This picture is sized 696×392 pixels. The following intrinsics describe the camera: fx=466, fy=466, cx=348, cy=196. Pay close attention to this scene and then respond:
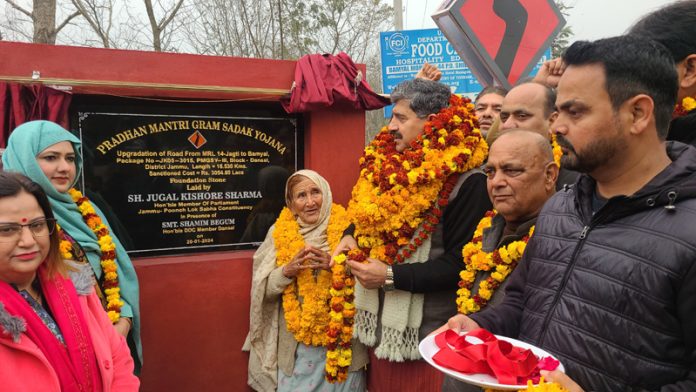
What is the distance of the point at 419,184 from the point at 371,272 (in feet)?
1.92

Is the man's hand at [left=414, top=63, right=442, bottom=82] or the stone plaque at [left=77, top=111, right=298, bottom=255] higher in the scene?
the man's hand at [left=414, top=63, right=442, bottom=82]

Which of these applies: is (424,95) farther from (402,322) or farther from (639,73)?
(639,73)

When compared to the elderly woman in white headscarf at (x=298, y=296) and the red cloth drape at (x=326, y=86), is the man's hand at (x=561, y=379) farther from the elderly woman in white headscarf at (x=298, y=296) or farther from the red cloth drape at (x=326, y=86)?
the red cloth drape at (x=326, y=86)

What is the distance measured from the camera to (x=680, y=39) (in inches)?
62.9

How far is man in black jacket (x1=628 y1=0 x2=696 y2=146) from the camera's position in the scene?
1.60 metres

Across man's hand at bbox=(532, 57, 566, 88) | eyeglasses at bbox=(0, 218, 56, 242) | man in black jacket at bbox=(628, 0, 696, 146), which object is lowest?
eyeglasses at bbox=(0, 218, 56, 242)

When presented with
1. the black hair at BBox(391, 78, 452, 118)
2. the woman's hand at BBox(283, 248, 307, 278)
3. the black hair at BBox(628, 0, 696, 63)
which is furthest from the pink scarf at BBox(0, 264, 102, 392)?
the black hair at BBox(628, 0, 696, 63)

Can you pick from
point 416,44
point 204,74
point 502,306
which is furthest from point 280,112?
point 416,44

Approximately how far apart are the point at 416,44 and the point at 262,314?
6.64 m

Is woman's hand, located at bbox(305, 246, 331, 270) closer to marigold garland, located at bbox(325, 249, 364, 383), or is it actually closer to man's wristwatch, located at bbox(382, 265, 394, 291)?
marigold garland, located at bbox(325, 249, 364, 383)

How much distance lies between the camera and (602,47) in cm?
134

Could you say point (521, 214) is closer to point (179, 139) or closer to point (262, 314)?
point (262, 314)

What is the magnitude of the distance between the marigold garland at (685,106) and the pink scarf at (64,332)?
246cm

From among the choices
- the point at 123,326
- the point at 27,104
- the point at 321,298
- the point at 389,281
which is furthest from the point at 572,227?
the point at 27,104
